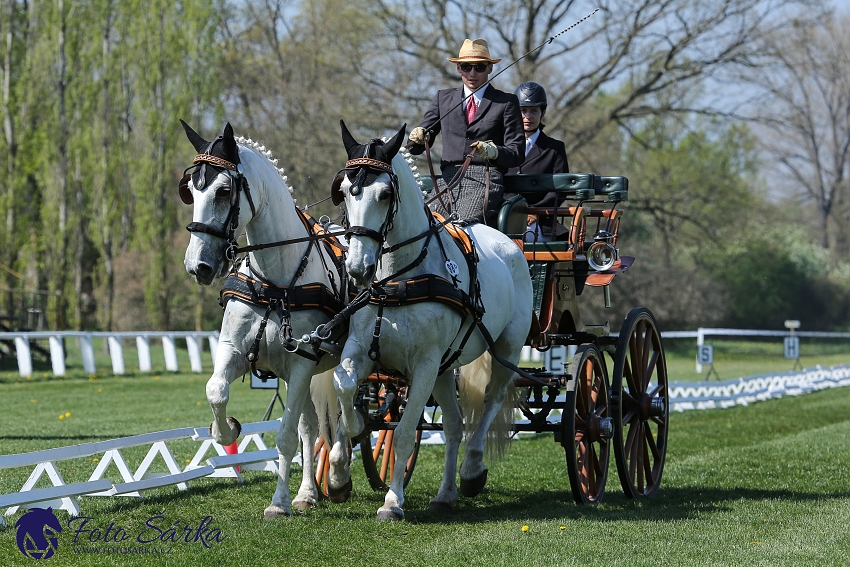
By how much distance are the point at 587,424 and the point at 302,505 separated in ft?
6.99

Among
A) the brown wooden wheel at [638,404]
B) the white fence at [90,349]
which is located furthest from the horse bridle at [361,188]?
the white fence at [90,349]

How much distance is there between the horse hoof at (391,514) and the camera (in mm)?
6234

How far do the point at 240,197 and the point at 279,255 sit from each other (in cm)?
50

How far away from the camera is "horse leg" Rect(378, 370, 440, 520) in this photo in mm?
6184

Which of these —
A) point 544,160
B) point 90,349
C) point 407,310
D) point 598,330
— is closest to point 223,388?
point 407,310

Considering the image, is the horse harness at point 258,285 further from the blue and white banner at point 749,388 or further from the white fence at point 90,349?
the white fence at point 90,349

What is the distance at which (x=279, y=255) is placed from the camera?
6.21m

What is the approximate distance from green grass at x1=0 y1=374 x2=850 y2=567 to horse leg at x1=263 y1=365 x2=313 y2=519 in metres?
0.14

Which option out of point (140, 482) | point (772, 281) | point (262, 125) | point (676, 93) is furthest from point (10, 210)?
point (772, 281)

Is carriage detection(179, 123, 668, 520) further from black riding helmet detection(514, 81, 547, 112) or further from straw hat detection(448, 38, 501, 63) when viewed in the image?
black riding helmet detection(514, 81, 547, 112)

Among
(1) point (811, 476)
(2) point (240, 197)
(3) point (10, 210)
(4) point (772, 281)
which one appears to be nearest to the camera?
(2) point (240, 197)

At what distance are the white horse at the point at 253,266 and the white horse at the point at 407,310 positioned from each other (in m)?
0.36

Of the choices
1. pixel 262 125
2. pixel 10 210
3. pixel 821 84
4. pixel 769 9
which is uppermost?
pixel 821 84

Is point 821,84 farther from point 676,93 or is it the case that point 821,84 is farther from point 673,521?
point 673,521
